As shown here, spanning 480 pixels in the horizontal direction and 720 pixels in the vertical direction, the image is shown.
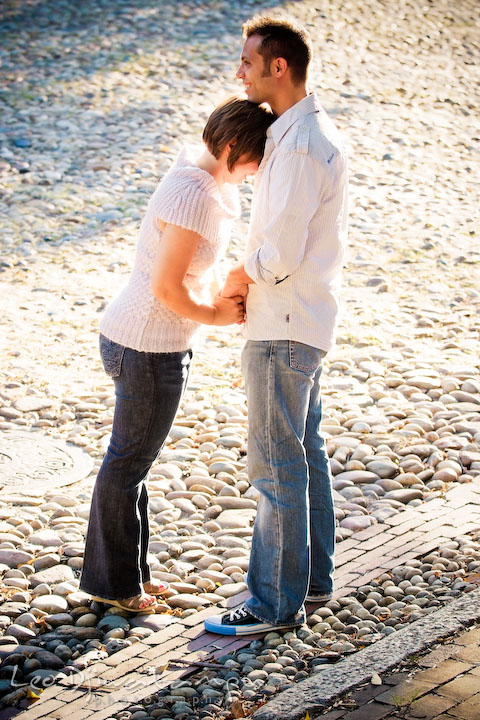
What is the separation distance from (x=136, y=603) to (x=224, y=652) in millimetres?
480

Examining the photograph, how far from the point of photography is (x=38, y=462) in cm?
556

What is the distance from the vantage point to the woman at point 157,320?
3537 millimetres

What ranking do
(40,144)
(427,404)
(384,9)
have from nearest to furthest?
(427,404), (40,144), (384,9)

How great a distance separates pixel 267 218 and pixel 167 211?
349mm

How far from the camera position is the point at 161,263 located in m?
3.54

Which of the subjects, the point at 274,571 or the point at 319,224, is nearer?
the point at 319,224

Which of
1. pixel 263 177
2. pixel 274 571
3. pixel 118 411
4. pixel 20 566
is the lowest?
pixel 20 566

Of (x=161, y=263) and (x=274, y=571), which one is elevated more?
(x=161, y=263)

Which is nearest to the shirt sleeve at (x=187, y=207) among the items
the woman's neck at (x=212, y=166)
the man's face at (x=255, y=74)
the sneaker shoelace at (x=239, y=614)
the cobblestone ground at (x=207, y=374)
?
the woman's neck at (x=212, y=166)

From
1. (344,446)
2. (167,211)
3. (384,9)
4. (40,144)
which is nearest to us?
(167,211)

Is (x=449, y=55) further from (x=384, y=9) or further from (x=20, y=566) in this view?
(x=20, y=566)

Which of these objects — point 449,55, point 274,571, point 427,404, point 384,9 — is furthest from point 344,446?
point 384,9

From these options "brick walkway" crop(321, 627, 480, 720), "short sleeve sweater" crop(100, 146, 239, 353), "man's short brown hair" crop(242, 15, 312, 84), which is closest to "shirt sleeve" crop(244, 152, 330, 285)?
"short sleeve sweater" crop(100, 146, 239, 353)

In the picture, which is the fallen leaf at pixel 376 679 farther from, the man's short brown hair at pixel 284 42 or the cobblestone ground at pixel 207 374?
the man's short brown hair at pixel 284 42
